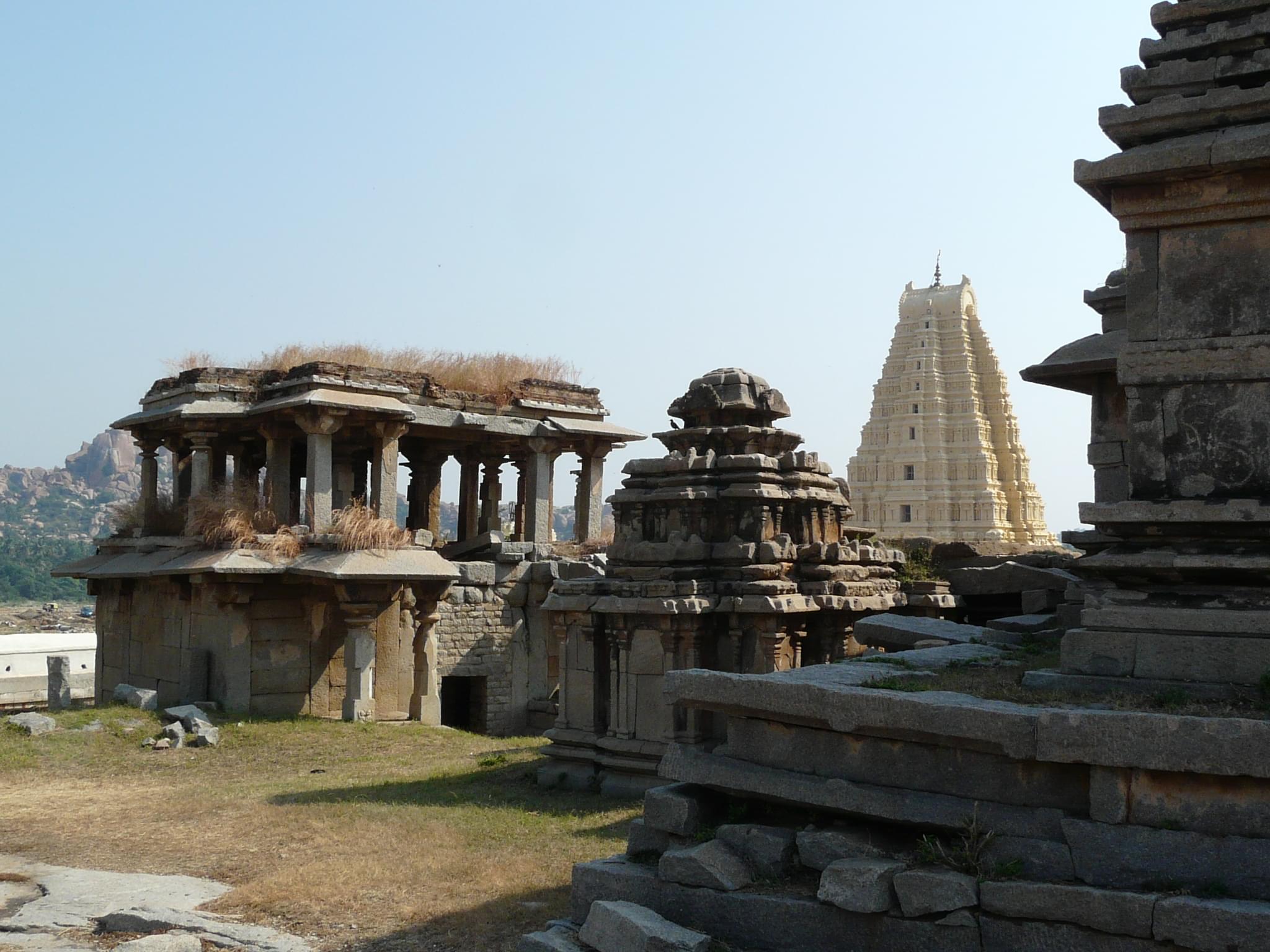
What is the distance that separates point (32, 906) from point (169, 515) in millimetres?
A: 13711

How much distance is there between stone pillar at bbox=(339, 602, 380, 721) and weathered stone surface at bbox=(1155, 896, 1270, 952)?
1432 cm

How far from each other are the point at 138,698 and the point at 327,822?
810 cm

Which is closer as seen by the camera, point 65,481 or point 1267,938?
point 1267,938

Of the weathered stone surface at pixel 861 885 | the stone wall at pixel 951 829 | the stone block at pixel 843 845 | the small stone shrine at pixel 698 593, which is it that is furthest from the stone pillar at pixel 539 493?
the weathered stone surface at pixel 861 885

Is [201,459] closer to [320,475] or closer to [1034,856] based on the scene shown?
[320,475]

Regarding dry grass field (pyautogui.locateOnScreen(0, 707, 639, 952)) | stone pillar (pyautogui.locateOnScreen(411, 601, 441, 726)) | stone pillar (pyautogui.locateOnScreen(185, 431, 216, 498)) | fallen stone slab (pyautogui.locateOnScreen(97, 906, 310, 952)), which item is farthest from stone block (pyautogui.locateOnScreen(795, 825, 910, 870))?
stone pillar (pyautogui.locateOnScreen(185, 431, 216, 498))

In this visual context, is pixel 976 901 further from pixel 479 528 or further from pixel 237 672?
pixel 479 528

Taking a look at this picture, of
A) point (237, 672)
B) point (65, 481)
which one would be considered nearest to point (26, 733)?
point (237, 672)

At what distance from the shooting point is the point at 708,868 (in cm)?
525

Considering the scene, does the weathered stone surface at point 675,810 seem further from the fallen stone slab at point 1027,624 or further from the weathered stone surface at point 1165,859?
the fallen stone slab at point 1027,624

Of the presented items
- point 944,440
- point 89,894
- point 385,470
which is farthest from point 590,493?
point 944,440

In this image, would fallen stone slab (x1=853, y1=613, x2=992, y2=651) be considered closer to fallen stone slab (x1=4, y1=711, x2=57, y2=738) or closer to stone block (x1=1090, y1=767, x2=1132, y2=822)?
stone block (x1=1090, y1=767, x2=1132, y2=822)

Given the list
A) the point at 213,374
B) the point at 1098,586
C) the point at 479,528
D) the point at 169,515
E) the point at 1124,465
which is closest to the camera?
the point at 1098,586

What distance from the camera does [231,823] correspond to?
10234mm
